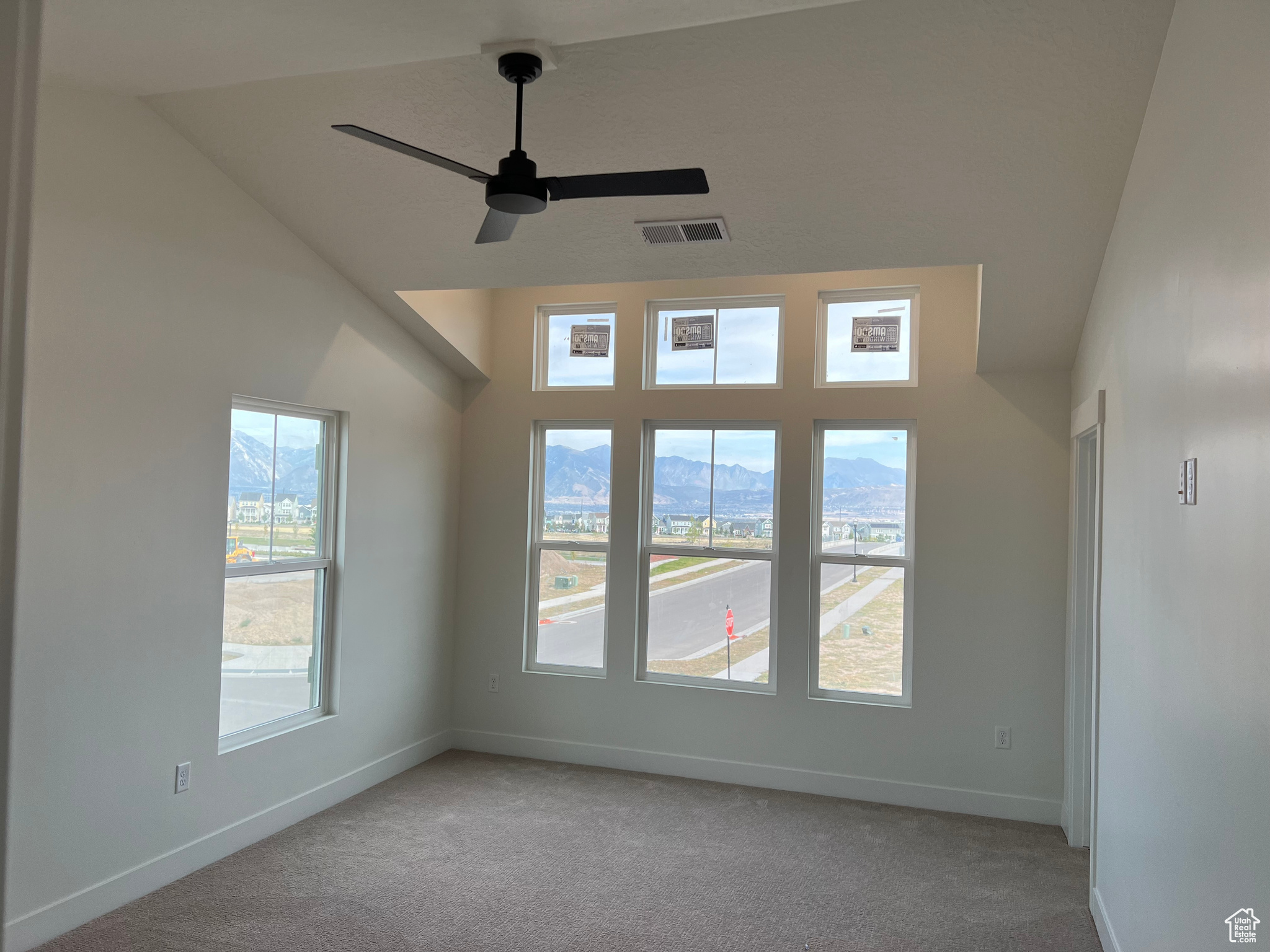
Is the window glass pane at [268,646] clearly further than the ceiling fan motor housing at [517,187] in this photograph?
Yes

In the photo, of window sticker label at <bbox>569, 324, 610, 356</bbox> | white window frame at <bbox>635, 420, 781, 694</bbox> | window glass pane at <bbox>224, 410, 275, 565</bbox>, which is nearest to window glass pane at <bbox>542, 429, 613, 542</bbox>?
white window frame at <bbox>635, 420, 781, 694</bbox>

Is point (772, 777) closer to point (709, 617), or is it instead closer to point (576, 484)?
point (709, 617)

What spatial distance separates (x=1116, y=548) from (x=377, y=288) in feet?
12.3

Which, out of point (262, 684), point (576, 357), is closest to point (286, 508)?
point (262, 684)

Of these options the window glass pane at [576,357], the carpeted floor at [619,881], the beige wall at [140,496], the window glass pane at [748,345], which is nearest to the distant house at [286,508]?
the beige wall at [140,496]

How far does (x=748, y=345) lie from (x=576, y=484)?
1.45 meters

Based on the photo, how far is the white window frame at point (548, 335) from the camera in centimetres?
557

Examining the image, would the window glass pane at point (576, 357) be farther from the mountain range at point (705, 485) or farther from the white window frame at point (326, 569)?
the white window frame at point (326, 569)

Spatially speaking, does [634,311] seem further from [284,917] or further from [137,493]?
[284,917]

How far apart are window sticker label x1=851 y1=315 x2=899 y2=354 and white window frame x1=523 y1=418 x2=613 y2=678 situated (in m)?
1.62

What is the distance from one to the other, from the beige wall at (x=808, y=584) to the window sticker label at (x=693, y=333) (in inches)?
7.1

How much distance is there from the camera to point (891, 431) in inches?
200

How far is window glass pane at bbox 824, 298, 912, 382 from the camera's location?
5039mm

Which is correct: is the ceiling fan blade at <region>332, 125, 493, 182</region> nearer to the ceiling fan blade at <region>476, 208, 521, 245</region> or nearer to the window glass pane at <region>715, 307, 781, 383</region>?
the ceiling fan blade at <region>476, 208, 521, 245</region>
